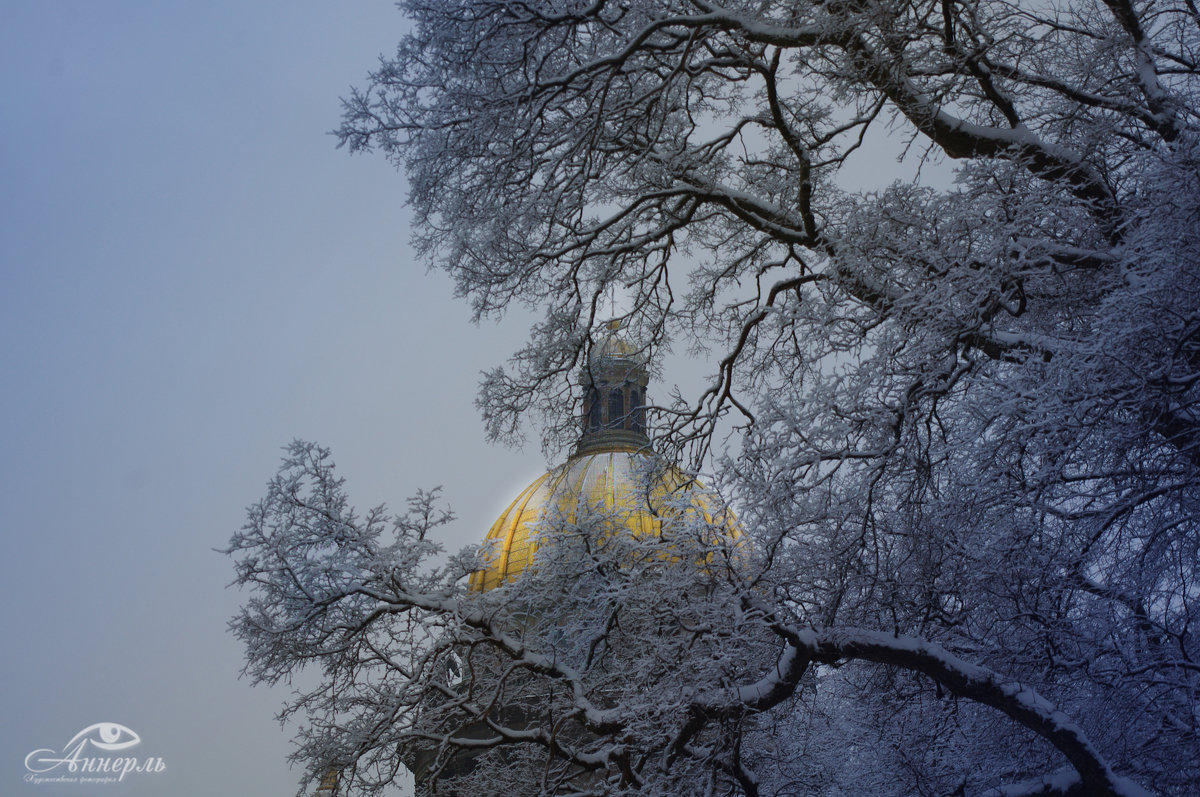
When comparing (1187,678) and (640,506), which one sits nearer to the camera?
(1187,678)

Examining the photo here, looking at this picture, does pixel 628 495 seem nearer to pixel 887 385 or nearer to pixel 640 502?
pixel 640 502

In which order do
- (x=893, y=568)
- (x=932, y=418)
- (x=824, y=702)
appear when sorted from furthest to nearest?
1. (x=824, y=702)
2. (x=893, y=568)
3. (x=932, y=418)

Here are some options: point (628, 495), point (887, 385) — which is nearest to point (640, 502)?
point (628, 495)

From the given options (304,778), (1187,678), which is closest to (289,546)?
(304,778)

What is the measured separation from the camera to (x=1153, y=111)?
601cm

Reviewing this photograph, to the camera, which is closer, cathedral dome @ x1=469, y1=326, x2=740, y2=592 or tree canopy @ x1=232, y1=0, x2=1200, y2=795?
tree canopy @ x1=232, y1=0, x2=1200, y2=795

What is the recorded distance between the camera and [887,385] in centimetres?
607

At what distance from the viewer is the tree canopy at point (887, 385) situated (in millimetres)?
5480

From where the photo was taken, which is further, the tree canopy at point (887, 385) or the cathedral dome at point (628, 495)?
the cathedral dome at point (628, 495)

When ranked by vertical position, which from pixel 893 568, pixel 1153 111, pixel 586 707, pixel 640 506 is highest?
pixel 1153 111

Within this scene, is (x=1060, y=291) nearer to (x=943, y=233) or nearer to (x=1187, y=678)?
(x=943, y=233)

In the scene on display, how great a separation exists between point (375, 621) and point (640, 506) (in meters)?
2.40

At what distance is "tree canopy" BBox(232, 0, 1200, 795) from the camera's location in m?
5.48

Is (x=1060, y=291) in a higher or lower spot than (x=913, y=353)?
higher
